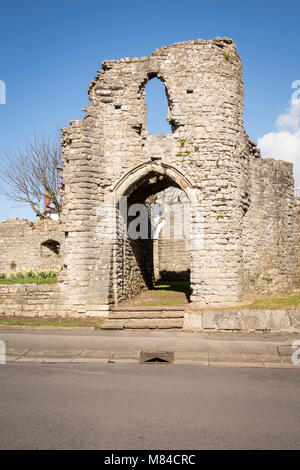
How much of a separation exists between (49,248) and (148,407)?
20.4m

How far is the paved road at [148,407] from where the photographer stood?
3984 mm

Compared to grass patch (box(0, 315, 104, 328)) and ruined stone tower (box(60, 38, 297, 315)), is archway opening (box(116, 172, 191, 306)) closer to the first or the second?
ruined stone tower (box(60, 38, 297, 315))

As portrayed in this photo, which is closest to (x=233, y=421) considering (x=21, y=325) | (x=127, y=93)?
(x=21, y=325)

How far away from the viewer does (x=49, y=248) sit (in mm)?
24406

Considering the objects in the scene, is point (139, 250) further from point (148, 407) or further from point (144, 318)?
point (148, 407)

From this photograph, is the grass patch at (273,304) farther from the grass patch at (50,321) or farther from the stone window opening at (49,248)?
the stone window opening at (49,248)

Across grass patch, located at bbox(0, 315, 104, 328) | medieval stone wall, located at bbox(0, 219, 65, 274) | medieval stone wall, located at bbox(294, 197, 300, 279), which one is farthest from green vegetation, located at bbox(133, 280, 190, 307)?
medieval stone wall, located at bbox(0, 219, 65, 274)

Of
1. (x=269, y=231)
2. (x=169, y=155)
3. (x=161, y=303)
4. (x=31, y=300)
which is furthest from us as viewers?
(x=269, y=231)

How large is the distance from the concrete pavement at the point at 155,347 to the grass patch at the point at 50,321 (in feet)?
3.02

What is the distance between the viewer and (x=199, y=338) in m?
8.98

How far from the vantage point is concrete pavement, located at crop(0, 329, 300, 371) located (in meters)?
7.52

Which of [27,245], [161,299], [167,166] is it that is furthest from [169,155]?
[27,245]

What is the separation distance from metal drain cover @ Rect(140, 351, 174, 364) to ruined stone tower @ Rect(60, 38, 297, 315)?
180 inches

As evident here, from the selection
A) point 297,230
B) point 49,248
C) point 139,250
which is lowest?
point 139,250
